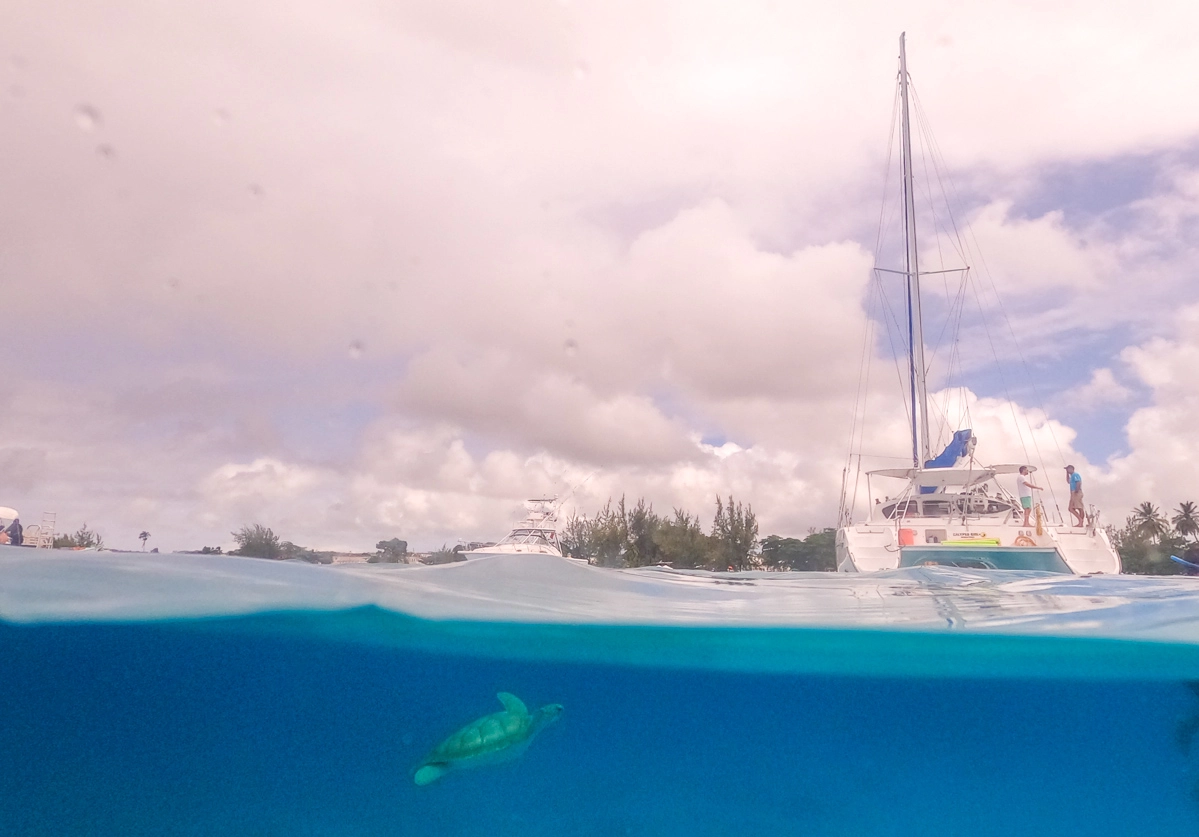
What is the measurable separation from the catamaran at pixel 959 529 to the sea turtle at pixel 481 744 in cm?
1156

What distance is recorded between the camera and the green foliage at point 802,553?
17375mm

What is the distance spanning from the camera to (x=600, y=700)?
731 inches

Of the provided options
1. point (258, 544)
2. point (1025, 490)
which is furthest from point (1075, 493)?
point (258, 544)

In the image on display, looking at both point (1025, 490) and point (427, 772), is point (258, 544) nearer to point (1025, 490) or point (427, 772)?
point (427, 772)

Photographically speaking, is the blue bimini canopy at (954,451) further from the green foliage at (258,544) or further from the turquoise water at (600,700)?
the green foliage at (258,544)

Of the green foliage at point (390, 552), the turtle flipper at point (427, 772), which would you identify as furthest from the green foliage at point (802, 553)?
the turtle flipper at point (427, 772)

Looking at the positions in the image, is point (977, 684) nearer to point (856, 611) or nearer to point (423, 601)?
point (856, 611)

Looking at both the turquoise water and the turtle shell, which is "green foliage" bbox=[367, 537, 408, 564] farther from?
the turtle shell

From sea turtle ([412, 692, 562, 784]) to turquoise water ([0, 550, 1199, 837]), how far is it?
2.78 metres

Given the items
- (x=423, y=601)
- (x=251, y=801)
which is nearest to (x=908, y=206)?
(x=423, y=601)

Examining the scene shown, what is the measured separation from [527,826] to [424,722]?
837cm

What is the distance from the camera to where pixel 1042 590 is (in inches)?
380

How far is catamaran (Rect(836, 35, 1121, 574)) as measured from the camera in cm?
1530

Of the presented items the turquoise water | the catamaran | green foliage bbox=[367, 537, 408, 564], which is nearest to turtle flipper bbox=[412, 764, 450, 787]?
the turquoise water
